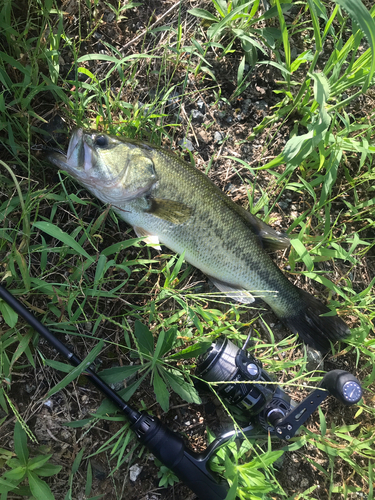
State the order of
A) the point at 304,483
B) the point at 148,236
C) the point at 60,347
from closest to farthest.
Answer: the point at 60,347 < the point at 148,236 < the point at 304,483

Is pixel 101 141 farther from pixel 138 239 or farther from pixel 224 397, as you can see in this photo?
pixel 224 397

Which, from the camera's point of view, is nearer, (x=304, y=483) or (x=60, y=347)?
(x=60, y=347)

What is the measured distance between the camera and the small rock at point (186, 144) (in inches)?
120

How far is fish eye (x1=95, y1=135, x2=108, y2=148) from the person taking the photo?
95.3 inches

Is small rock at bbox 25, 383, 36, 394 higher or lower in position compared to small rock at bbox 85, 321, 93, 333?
lower

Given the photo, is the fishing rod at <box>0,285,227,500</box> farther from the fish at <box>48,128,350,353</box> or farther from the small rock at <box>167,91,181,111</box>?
the small rock at <box>167,91,181,111</box>

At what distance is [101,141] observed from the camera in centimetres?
243

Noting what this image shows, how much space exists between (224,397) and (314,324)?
3.35ft

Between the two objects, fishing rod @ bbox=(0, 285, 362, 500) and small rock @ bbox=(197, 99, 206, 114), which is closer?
fishing rod @ bbox=(0, 285, 362, 500)

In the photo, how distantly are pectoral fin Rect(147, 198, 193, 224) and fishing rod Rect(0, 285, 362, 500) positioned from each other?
1.01m

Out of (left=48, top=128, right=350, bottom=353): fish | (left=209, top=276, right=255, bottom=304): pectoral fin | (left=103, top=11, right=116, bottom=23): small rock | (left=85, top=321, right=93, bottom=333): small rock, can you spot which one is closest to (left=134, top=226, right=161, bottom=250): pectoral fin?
(left=48, top=128, right=350, bottom=353): fish

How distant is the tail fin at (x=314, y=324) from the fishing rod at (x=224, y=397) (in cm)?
55

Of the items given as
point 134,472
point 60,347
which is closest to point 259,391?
point 134,472

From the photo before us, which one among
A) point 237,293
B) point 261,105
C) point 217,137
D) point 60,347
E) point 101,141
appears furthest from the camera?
point 261,105
